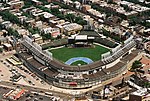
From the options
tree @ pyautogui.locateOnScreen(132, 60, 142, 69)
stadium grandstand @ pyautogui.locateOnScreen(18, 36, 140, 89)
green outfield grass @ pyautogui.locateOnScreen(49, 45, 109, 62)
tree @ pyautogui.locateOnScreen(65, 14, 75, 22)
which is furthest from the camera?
tree @ pyautogui.locateOnScreen(65, 14, 75, 22)

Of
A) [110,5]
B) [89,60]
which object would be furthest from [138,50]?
[110,5]

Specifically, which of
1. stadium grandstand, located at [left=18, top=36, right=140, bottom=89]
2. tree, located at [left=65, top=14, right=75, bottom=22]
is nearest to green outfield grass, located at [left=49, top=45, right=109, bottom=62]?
stadium grandstand, located at [left=18, top=36, right=140, bottom=89]

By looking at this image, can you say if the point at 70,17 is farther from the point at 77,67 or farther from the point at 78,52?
the point at 77,67

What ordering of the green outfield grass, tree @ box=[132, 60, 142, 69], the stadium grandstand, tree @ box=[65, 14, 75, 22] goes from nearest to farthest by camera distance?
the stadium grandstand → tree @ box=[132, 60, 142, 69] → the green outfield grass → tree @ box=[65, 14, 75, 22]

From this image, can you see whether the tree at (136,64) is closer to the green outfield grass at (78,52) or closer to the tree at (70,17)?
the green outfield grass at (78,52)

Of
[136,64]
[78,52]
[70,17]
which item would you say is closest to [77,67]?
[78,52]

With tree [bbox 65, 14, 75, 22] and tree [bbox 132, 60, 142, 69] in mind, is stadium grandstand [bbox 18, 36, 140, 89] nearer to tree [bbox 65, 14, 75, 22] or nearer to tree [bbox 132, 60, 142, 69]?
tree [bbox 132, 60, 142, 69]

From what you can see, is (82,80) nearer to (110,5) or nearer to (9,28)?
(9,28)

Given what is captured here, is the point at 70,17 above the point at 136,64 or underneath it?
above
